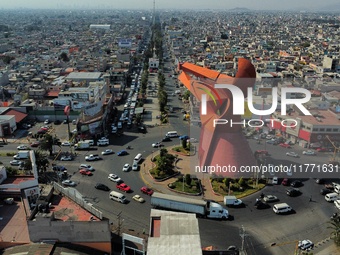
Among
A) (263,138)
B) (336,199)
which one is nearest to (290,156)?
(263,138)

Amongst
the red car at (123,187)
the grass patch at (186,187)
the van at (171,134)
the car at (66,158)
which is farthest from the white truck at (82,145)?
the grass patch at (186,187)

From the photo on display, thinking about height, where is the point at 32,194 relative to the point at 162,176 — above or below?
above

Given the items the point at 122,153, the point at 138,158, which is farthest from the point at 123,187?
the point at 122,153

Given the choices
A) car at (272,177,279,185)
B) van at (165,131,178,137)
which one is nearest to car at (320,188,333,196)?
car at (272,177,279,185)

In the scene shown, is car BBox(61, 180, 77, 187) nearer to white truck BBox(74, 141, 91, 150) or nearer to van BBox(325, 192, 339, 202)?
white truck BBox(74, 141, 91, 150)

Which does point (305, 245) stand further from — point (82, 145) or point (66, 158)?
point (82, 145)

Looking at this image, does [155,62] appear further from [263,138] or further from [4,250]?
[4,250]
